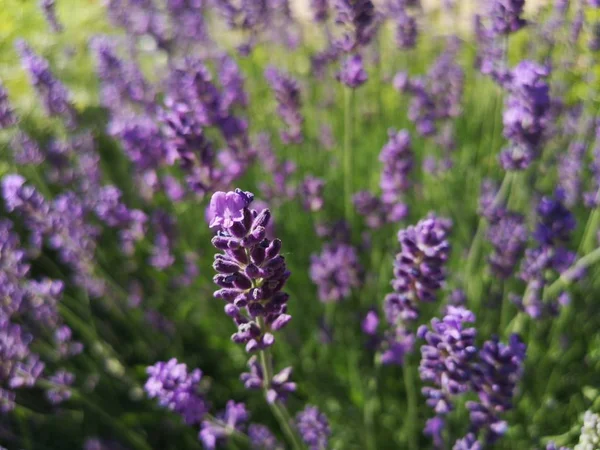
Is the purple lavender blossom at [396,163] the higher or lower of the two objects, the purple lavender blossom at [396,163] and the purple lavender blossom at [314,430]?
the higher

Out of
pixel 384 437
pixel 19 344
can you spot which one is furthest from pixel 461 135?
pixel 19 344

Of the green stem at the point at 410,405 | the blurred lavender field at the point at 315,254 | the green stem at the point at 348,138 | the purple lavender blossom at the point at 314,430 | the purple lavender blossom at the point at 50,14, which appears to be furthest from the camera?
the purple lavender blossom at the point at 50,14

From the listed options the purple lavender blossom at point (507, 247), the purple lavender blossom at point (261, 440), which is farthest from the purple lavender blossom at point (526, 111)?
the purple lavender blossom at point (261, 440)

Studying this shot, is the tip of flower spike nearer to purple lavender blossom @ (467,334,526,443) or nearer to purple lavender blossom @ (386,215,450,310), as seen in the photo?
purple lavender blossom @ (386,215,450,310)

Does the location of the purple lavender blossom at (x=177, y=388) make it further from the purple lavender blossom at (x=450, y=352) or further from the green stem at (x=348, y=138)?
the green stem at (x=348, y=138)

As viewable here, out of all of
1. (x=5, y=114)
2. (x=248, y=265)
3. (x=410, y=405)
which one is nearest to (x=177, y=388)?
(x=248, y=265)

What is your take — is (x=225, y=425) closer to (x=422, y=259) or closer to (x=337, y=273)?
(x=422, y=259)
